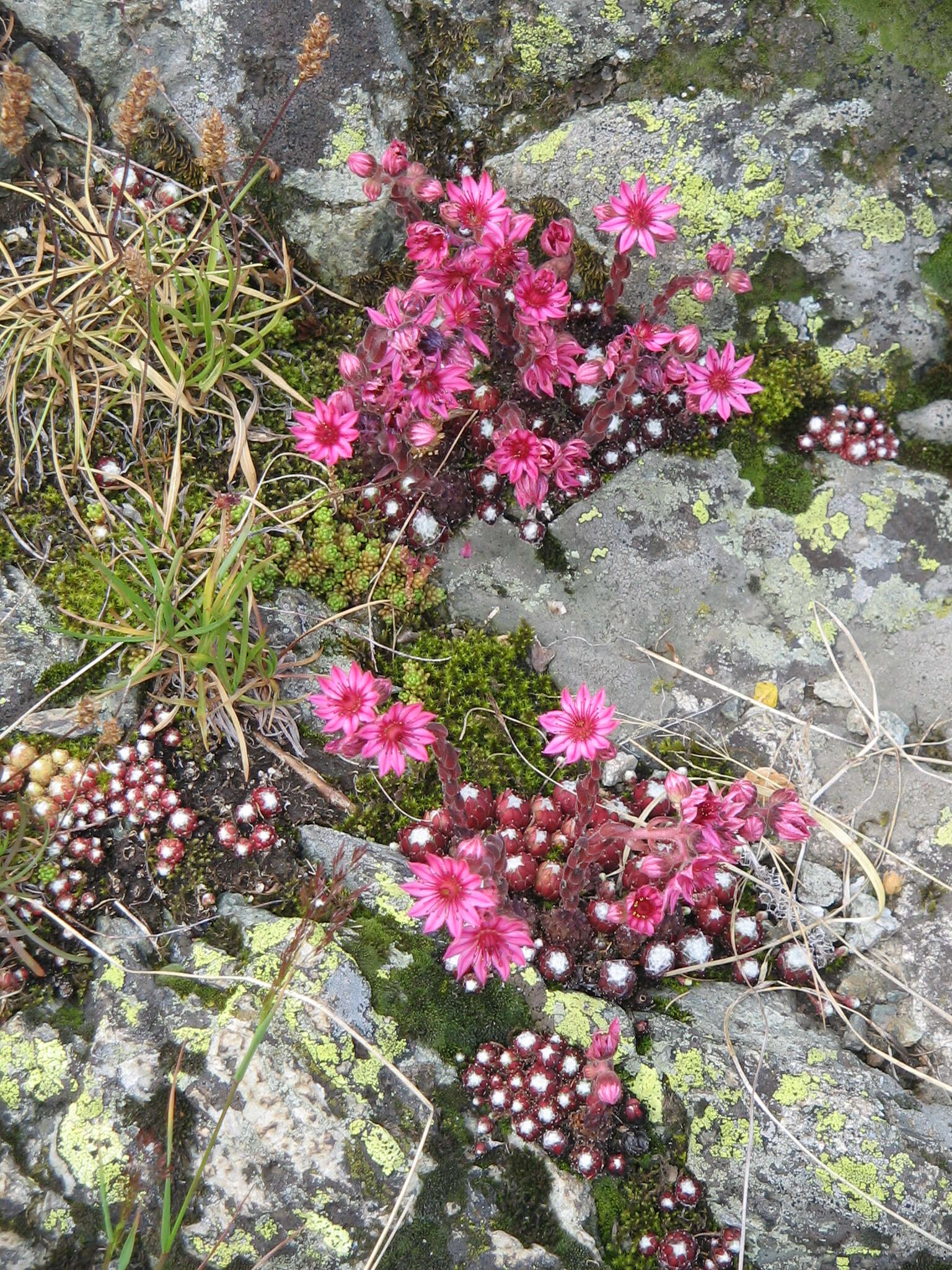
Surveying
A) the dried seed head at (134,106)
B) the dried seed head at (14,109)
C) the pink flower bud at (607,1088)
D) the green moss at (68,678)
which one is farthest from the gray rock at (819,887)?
the dried seed head at (14,109)

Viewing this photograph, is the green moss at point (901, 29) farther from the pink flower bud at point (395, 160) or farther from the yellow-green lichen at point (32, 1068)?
the yellow-green lichen at point (32, 1068)

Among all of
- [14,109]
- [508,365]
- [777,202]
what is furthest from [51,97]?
[777,202]

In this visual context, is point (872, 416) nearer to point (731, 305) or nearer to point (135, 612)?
point (731, 305)

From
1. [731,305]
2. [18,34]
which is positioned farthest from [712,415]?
[18,34]

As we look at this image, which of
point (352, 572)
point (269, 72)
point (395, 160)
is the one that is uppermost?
point (269, 72)

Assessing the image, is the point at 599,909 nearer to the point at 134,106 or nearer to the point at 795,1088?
the point at 795,1088

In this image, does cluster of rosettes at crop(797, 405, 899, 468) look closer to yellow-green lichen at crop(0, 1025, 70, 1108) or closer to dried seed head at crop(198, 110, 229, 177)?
dried seed head at crop(198, 110, 229, 177)

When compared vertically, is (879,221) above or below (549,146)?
below
